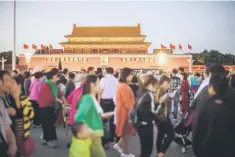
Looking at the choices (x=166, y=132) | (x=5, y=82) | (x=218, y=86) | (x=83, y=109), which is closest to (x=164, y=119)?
(x=166, y=132)

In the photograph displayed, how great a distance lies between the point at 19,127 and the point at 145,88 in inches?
73.4

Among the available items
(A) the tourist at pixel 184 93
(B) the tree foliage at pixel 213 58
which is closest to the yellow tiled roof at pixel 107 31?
(B) the tree foliage at pixel 213 58

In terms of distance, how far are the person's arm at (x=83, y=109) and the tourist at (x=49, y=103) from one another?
8.33 feet

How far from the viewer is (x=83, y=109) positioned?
472cm

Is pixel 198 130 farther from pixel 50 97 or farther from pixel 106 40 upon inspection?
pixel 106 40

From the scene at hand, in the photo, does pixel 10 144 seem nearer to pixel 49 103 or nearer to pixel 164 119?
pixel 164 119

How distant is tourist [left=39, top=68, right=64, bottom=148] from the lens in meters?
Result: 7.24

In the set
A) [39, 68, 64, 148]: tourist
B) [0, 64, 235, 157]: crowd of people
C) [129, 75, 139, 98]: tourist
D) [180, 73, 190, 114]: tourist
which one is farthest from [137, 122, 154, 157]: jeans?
[180, 73, 190, 114]: tourist

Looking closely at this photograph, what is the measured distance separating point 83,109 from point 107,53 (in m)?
39.0

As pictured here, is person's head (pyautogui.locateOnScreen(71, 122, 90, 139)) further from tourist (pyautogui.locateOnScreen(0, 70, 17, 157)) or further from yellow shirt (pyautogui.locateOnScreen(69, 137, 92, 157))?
tourist (pyautogui.locateOnScreen(0, 70, 17, 157))

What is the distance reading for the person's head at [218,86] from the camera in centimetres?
362

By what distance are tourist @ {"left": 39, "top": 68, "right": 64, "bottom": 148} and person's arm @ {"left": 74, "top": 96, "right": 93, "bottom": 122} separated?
2538mm

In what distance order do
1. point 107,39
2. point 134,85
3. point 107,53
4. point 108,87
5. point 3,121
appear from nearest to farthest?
1. point 3,121
2. point 108,87
3. point 134,85
4. point 107,53
5. point 107,39

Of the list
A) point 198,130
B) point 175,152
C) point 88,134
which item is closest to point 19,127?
point 88,134
